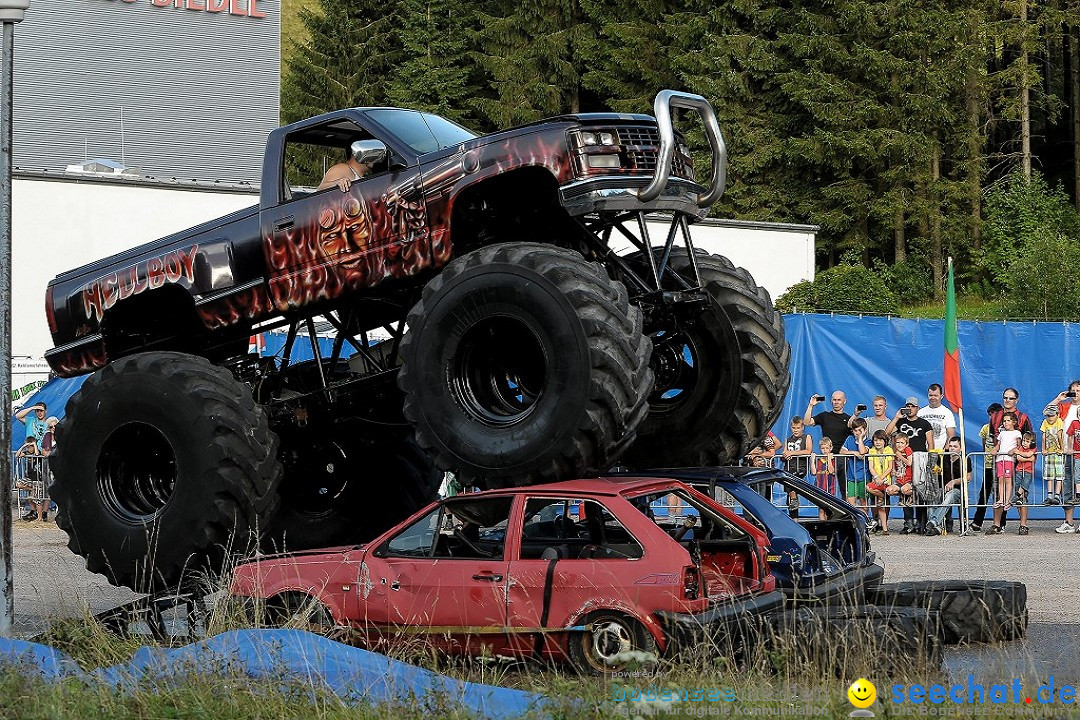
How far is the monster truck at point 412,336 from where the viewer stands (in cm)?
933

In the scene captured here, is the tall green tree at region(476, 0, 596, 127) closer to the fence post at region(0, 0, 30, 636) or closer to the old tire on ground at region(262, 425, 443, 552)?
the old tire on ground at region(262, 425, 443, 552)

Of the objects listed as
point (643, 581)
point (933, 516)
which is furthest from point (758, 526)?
point (933, 516)

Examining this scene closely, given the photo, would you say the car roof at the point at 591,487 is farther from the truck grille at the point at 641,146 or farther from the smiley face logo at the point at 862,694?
the smiley face logo at the point at 862,694

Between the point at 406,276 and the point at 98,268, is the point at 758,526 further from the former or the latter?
the point at 98,268

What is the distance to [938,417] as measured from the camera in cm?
2011

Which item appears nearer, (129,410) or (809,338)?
(129,410)

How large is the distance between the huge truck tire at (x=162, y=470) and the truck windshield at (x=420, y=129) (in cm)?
219

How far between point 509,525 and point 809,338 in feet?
44.5

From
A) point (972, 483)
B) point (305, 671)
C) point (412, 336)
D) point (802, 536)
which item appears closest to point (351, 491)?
point (412, 336)

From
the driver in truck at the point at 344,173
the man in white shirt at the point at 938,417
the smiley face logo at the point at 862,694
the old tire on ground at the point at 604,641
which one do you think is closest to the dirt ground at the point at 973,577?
the smiley face logo at the point at 862,694

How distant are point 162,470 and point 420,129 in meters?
3.25

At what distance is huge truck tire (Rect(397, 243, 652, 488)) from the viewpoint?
354 inches

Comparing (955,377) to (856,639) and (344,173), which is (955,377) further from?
(856,639)

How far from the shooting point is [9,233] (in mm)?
10266
